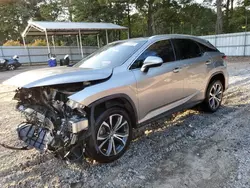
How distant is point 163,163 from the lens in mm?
2945

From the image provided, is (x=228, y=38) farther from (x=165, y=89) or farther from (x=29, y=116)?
(x=29, y=116)

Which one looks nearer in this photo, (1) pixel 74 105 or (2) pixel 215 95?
(1) pixel 74 105

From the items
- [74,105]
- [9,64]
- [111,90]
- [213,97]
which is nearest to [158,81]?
[111,90]

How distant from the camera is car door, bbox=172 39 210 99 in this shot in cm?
397

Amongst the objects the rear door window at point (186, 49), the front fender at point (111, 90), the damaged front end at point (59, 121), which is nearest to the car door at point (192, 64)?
the rear door window at point (186, 49)

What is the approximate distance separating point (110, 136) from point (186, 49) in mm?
2272

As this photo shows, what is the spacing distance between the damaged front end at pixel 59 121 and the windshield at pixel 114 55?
729 millimetres

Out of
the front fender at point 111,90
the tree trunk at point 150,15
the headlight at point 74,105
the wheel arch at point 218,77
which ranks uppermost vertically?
the tree trunk at point 150,15

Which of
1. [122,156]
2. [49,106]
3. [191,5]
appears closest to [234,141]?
[122,156]

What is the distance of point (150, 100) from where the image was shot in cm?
336

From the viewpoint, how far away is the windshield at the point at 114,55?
3320mm

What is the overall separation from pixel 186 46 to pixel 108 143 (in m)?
2.40

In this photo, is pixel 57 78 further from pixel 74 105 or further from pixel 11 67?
pixel 11 67

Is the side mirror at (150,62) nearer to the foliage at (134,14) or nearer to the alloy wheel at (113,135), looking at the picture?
the alloy wheel at (113,135)
